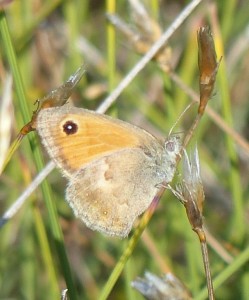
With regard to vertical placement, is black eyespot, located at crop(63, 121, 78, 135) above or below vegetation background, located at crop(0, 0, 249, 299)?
above

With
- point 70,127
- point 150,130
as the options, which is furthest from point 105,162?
point 150,130

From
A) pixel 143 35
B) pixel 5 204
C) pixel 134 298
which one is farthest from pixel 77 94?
pixel 134 298

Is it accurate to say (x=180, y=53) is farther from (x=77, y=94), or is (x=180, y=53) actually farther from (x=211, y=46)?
(x=211, y=46)

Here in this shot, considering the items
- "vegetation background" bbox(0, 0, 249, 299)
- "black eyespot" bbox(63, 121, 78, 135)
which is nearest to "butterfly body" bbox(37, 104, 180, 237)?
"black eyespot" bbox(63, 121, 78, 135)

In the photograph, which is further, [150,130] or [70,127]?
[150,130]

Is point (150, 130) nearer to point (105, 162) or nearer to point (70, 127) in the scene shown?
point (105, 162)

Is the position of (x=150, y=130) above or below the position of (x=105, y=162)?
below

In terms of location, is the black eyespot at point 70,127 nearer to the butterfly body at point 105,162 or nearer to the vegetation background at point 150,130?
the butterfly body at point 105,162

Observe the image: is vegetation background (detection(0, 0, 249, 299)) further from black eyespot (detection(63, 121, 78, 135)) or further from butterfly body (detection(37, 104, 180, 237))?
black eyespot (detection(63, 121, 78, 135))

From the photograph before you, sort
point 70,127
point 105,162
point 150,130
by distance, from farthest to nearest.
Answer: point 150,130 < point 105,162 < point 70,127
